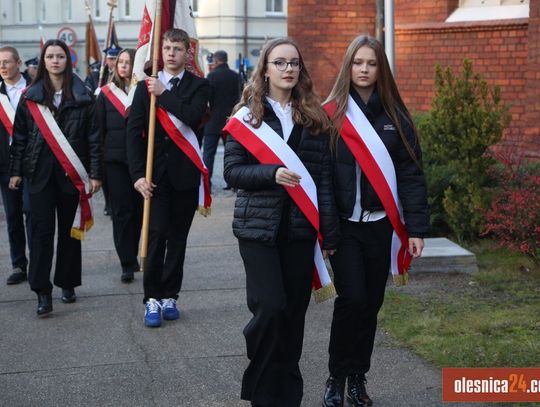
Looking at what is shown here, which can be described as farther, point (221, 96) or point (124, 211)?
point (221, 96)

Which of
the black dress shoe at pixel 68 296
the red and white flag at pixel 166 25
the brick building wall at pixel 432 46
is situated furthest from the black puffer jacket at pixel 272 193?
the brick building wall at pixel 432 46

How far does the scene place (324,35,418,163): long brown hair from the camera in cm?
545

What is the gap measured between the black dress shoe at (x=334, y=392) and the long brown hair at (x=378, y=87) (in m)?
1.22

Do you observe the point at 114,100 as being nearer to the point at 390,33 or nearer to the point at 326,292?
the point at 390,33

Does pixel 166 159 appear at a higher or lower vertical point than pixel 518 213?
higher

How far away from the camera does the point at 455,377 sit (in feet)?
19.1

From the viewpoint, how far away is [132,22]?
51.6 meters

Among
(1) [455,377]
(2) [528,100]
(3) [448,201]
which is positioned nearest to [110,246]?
(3) [448,201]

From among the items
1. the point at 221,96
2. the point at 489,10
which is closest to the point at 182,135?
the point at 489,10

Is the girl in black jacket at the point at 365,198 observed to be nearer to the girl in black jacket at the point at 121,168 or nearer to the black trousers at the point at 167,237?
the black trousers at the point at 167,237

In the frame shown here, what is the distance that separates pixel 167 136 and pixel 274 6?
44157 millimetres

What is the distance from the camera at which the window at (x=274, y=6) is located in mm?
50344

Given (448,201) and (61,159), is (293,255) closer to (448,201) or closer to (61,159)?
(61,159)

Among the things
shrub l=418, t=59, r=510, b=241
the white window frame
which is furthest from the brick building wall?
the white window frame
